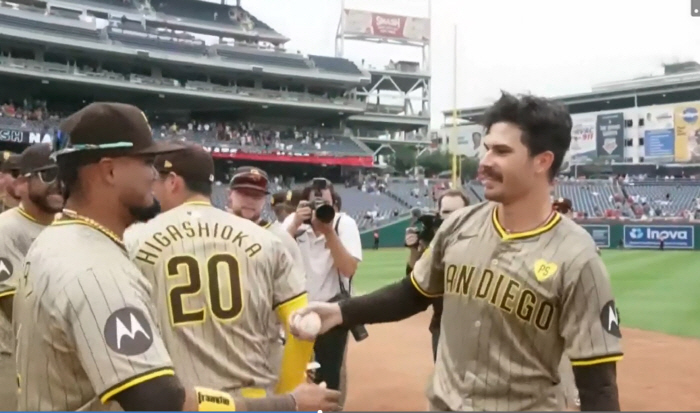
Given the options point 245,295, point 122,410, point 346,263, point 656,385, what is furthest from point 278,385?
point 656,385

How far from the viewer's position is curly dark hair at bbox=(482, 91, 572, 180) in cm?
279

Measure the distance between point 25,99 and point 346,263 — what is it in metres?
42.3

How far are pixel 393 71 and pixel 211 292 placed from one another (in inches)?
2835

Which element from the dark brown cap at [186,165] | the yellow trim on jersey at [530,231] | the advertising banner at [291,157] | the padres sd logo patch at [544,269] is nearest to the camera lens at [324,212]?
the dark brown cap at [186,165]

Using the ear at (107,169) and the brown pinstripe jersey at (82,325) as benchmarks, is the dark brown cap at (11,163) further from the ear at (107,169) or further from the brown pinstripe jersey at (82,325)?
the brown pinstripe jersey at (82,325)

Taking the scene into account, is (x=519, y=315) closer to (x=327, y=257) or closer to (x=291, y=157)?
(x=327, y=257)

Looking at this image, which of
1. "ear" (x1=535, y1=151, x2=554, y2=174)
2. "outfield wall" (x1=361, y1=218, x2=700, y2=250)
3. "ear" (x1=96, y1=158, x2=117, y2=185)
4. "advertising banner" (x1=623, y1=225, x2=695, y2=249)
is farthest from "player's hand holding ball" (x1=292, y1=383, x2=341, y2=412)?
"advertising banner" (x1=623, y1=225, x2=695, y2=249)

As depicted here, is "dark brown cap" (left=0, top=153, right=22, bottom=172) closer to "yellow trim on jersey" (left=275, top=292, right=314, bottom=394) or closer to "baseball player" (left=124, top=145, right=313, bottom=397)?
"baseball player" (left=124, top=145, right=313, bottom=397)

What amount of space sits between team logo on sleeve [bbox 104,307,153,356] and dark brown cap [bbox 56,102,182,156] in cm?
55

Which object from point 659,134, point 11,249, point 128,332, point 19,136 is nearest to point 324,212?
point 11,249

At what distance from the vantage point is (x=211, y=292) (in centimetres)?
313

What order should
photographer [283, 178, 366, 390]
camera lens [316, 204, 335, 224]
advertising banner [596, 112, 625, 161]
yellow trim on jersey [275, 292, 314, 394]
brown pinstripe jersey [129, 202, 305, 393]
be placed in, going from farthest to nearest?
advertising banner [596, 112, 625, 161] → photographer [283, 178, 366, 390] → camera lens [316, 204, 335, 224] → yellow trim on jersey [275, 292, 314, 394] → brown pinstripe jersey [129, 202, 305, 393]

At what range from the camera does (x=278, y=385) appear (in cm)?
333

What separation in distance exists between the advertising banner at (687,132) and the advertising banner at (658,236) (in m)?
39.9
